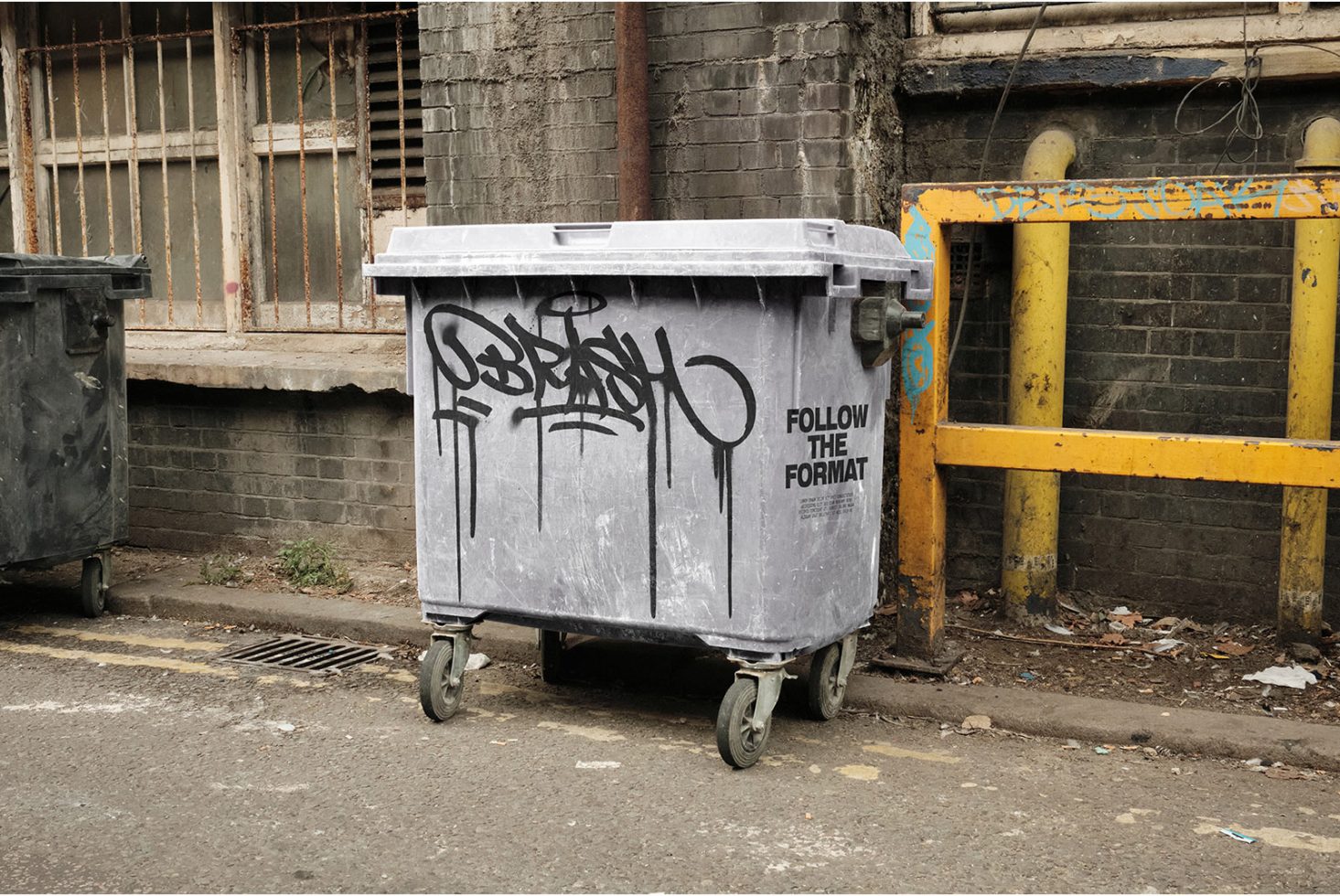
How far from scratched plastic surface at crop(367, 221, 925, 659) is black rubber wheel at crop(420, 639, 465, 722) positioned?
111 millimetres

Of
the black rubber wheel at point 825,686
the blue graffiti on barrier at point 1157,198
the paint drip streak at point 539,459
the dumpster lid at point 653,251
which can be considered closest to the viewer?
the dumpster lid at point 653,251

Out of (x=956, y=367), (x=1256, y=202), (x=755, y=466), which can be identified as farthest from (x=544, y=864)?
(x=956, y=367)

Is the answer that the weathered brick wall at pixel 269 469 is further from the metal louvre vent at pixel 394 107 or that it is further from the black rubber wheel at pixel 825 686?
the black rubber wheel at pixel 825 686

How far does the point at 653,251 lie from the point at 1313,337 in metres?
2.41

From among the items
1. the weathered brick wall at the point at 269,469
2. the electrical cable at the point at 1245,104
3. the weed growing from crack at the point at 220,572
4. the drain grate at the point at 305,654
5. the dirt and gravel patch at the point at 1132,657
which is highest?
the electrical cable at the point at 1245,104

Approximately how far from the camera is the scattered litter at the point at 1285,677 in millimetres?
4594

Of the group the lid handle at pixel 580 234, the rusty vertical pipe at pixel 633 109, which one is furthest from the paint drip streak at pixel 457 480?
the rusty vertical pipe at pixel 633 109

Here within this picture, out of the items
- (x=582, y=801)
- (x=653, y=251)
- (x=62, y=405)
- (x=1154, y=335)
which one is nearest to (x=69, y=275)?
(x=62, y=405)

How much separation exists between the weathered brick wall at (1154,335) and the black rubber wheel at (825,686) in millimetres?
1533

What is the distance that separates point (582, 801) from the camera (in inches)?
143

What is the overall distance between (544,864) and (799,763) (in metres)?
0.97

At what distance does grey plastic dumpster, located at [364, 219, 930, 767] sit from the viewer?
385 cm

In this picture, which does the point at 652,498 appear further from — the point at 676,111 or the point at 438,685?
the point at 676,111

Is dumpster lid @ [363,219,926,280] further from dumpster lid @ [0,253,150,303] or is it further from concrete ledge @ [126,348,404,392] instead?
concrete ledge @ [126,348,404,392]
